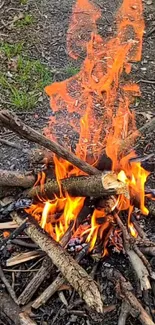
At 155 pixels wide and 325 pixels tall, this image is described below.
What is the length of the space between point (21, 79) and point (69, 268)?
2734 mm

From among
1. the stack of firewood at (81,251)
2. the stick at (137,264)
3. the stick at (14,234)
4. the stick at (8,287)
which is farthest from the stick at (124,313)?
the stick at (14,234)

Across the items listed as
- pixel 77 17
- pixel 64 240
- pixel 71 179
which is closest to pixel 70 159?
pixel 71 179

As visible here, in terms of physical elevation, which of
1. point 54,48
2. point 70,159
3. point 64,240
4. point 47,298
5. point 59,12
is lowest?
point 47,298

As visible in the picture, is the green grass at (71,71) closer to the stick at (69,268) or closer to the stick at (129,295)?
the stick at (69,268)

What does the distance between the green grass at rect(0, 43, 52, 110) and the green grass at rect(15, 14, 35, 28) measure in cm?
46

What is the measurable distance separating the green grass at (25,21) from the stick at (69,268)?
3.29 meters

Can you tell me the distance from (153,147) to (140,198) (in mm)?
1173

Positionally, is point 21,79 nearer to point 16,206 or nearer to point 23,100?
point 23,100

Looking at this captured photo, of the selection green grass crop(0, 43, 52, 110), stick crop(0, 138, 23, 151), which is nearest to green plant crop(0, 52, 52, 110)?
green grass crop(0, 43, 52, 110)

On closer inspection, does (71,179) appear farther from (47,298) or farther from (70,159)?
(47,298)

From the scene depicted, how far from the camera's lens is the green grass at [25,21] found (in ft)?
20.0

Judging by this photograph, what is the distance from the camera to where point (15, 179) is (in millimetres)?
3553

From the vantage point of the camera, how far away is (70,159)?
10.5 feet

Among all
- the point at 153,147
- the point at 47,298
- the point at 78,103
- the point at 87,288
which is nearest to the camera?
the point at 87,288
